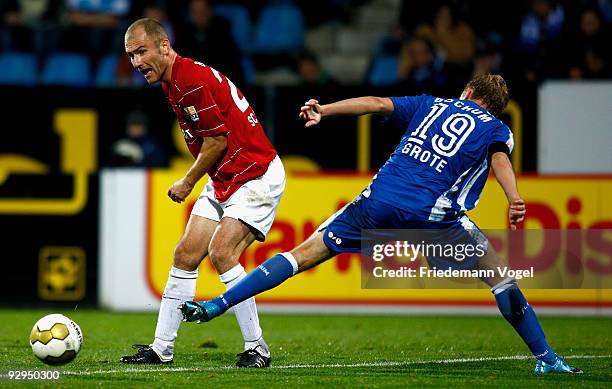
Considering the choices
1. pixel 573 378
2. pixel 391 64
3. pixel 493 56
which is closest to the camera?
pixel 573 378

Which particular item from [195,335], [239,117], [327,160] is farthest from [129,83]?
[239,117]

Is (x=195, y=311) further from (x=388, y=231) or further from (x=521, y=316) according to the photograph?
(x=521, y=316)

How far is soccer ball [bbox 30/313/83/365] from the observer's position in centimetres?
668

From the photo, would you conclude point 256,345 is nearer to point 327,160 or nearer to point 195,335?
point 195,335

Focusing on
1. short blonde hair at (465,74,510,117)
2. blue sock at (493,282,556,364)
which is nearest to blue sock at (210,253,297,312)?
blue sock at (493,282,556,364)

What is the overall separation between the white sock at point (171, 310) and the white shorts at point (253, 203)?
41 centimetres

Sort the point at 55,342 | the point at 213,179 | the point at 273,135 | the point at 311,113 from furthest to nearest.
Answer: the point at 273,135 < the point at 213,179 < the point at 55,342 < the point at 311,113

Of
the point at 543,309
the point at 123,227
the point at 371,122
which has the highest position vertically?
the point at 371,122

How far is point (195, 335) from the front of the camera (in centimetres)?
929

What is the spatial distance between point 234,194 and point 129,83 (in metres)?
6.66

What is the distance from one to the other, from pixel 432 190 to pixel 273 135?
5933 mm

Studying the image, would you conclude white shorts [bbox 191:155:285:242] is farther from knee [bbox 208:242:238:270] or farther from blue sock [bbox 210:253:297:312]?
blue sock [bbox 210:253:297:312]

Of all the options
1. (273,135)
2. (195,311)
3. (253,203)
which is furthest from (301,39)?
(195,311)

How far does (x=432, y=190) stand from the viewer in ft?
22.3
